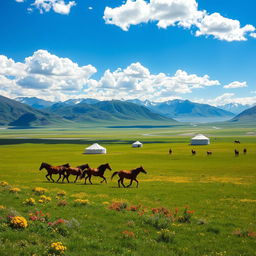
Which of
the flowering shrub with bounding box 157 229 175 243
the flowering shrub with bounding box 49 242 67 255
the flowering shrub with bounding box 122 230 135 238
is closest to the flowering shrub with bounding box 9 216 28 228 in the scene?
the flowering shrub with bounding box 49 242 67 255

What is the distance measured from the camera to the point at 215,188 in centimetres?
2494

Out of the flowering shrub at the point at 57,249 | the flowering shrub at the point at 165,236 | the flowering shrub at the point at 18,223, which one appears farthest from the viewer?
the flowering shrub at the point at 18,223

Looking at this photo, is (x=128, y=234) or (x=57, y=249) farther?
(x=128, y=234)

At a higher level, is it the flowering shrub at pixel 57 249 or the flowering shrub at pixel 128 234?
the flowering shrub at pixel 57 249

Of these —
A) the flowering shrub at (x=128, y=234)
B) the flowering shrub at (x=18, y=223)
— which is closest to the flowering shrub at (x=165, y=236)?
the flowering shrub at (x=128, y=234)

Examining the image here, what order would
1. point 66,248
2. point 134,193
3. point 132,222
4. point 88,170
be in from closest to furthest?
1. point 66,248
2. point 132,222
3. point 134,193
4. point 88,170

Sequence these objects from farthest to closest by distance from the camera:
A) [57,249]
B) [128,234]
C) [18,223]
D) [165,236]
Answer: [18,223], [128,234], [165,236], [57,249]

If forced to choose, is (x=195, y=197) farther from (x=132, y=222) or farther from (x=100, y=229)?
(x=100, y=229)

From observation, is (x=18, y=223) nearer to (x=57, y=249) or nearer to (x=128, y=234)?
(x=57, y=249)

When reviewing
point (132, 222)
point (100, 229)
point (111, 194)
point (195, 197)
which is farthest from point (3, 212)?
point (195, 197)

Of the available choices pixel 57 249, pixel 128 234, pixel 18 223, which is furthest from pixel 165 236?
pixel 18 223

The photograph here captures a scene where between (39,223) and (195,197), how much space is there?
12543 millimetres

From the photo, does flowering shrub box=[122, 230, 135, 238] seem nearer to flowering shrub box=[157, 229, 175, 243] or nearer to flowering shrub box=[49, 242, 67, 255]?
flowering shrub box=[157, 229, 175, 243]

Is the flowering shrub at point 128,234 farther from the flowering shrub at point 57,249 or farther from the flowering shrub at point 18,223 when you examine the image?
the flowering shrub at point 18,223
